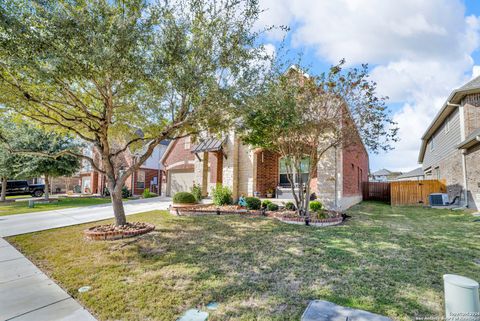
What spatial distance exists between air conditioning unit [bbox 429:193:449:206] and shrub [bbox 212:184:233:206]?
42.7ft

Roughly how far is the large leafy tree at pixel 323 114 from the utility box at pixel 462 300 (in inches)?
243

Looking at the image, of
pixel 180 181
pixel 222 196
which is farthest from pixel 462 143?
pixel 180 181

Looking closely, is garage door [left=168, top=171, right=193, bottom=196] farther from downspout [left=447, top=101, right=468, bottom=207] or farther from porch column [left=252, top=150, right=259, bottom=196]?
downspout [left=447, top=101, right=468, bottom=207]

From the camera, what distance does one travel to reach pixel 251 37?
22.7 feet

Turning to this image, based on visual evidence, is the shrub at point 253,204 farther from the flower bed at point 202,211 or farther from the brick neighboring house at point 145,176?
the brick neighboring house at point 145,176

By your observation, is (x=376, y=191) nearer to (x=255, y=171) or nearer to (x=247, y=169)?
(x=255, y=171)

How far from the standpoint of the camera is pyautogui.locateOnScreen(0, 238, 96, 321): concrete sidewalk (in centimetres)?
327

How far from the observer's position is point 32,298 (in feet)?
12.4

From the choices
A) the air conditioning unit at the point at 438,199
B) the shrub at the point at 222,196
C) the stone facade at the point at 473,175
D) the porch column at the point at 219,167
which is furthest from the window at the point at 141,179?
the stone facade at the point at 473,175

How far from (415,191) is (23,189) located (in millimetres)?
37991

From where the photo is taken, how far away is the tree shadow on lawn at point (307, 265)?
11.2ft

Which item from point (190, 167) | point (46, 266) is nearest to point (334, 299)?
point (46, 266)

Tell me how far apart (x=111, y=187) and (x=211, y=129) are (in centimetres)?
384

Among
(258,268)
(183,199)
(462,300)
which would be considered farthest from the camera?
(183,199)
